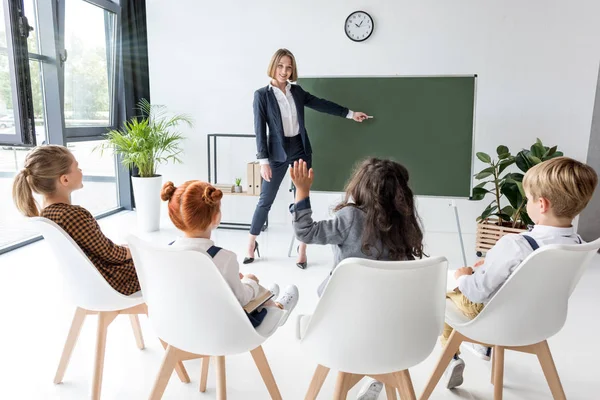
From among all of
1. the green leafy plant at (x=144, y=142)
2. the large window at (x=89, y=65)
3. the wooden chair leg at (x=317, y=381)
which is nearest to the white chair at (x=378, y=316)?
the wooden chair leg at (x=317, y=381)

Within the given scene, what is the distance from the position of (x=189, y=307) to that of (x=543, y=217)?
123cm

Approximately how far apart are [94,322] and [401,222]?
1.95 m

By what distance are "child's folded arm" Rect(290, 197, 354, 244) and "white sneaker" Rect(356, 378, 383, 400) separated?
66 centimetres

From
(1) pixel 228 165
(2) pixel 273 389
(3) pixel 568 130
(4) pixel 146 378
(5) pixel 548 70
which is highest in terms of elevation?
(5) pixel 548 70

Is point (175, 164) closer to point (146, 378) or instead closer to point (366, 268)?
point (146, 378)

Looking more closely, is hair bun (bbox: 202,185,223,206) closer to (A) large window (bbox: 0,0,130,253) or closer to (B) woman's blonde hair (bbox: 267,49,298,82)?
(B) woman's blonde hair (bbox: 267,49,298,82)

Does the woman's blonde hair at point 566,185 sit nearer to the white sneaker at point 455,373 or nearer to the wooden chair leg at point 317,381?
the white sneaker at point 455,373

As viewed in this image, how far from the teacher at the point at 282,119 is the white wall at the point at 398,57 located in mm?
1127

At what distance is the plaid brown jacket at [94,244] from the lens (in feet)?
5.74

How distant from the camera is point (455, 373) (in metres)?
1.96

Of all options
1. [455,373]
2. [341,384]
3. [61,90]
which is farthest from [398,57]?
[341,384]

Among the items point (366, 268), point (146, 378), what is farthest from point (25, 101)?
point (366, 268)

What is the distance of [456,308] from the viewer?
5.86 feet

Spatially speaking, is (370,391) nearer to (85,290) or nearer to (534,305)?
(534,305)
